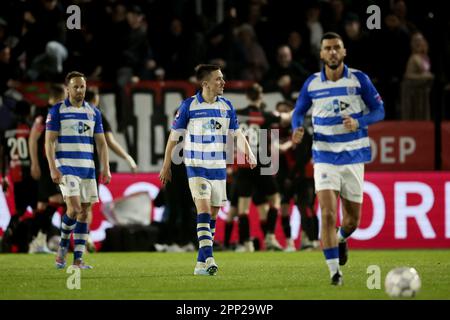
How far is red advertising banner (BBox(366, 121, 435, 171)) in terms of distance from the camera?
17.4m

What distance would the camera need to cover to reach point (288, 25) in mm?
20109

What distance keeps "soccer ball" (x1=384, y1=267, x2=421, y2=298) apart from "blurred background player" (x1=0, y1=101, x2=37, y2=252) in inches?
339

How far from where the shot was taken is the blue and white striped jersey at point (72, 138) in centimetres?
1232

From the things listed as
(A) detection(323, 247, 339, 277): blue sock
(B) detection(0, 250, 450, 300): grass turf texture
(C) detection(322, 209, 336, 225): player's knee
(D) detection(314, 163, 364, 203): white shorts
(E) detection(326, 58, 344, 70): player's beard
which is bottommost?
(B) detection(0, 250, 450, 300): grass turf texture

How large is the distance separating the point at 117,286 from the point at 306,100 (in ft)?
8.15

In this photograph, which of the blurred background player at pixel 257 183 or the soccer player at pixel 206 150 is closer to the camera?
the soccer player at pixel 206 150

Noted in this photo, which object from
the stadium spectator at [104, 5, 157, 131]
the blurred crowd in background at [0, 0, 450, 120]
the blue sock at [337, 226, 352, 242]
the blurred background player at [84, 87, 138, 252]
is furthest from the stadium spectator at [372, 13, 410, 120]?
the blue sock at [337, 226, 352, 242]

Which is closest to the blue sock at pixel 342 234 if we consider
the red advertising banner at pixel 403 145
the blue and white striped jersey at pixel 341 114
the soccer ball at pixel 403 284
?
the blue and white striped jersey at pixel 341 114

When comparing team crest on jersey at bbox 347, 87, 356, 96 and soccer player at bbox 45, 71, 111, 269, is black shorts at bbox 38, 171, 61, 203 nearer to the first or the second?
soccer player at bbox 45, 71, 111, 269

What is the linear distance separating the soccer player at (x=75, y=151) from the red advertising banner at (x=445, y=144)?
687 cm

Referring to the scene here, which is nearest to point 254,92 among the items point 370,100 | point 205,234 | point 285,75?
point 285,75

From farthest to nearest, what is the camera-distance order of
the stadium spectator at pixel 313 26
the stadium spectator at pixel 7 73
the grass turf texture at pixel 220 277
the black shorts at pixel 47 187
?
1. the stadium spectator at pixel 313 26
2. the stadium spectator at pixel 7 73
3. the black shorts at pixel 47 187
4. the grass turf texture at pixel 220 277

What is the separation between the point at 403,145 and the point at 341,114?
7.56 metres

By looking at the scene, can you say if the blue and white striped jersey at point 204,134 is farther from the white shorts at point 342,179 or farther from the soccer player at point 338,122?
the white shorts at point 342,179
